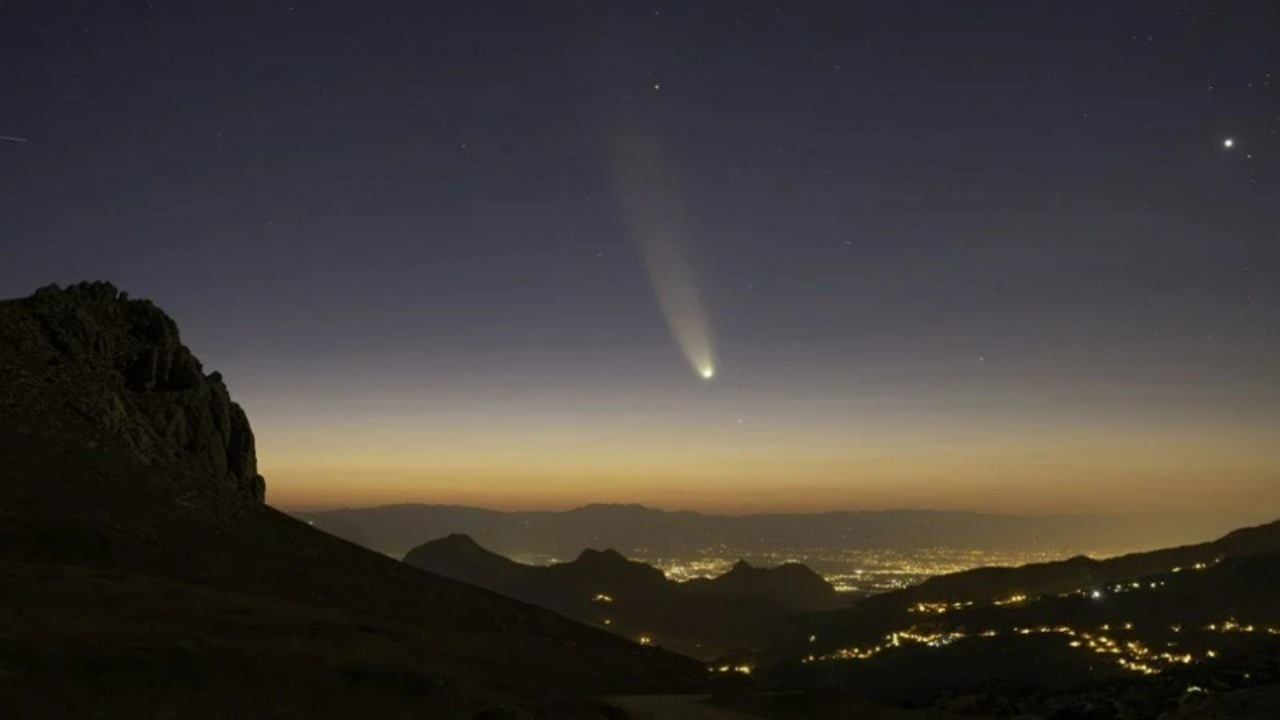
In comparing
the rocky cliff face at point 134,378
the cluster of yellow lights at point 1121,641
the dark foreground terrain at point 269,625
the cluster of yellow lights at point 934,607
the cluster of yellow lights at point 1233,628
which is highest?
the rocky cliff face at point 134,378

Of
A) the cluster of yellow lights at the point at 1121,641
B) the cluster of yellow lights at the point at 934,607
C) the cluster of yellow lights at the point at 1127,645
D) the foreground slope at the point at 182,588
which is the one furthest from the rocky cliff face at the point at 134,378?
the cluster of yellow lights at the point at 934,607

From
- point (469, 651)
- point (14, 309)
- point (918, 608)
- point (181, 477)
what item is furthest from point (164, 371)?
point (918, 608)

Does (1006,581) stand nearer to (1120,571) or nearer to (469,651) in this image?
(1120,571)

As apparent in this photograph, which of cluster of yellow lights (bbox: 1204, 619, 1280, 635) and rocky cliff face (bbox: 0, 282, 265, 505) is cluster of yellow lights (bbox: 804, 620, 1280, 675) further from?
rocky cliff face (bbox: 0, 282, 265, 505)

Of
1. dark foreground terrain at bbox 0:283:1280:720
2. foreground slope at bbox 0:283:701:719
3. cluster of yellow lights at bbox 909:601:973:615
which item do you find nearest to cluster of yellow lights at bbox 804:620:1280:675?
dark foreground terrain at bbox 0:283:1280:720

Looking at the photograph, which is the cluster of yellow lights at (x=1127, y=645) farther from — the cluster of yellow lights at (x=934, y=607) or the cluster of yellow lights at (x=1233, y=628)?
the cluster of yellow lights at (x=934, y=607)

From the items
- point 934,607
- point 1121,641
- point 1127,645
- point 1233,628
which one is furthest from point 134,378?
point 934,607
